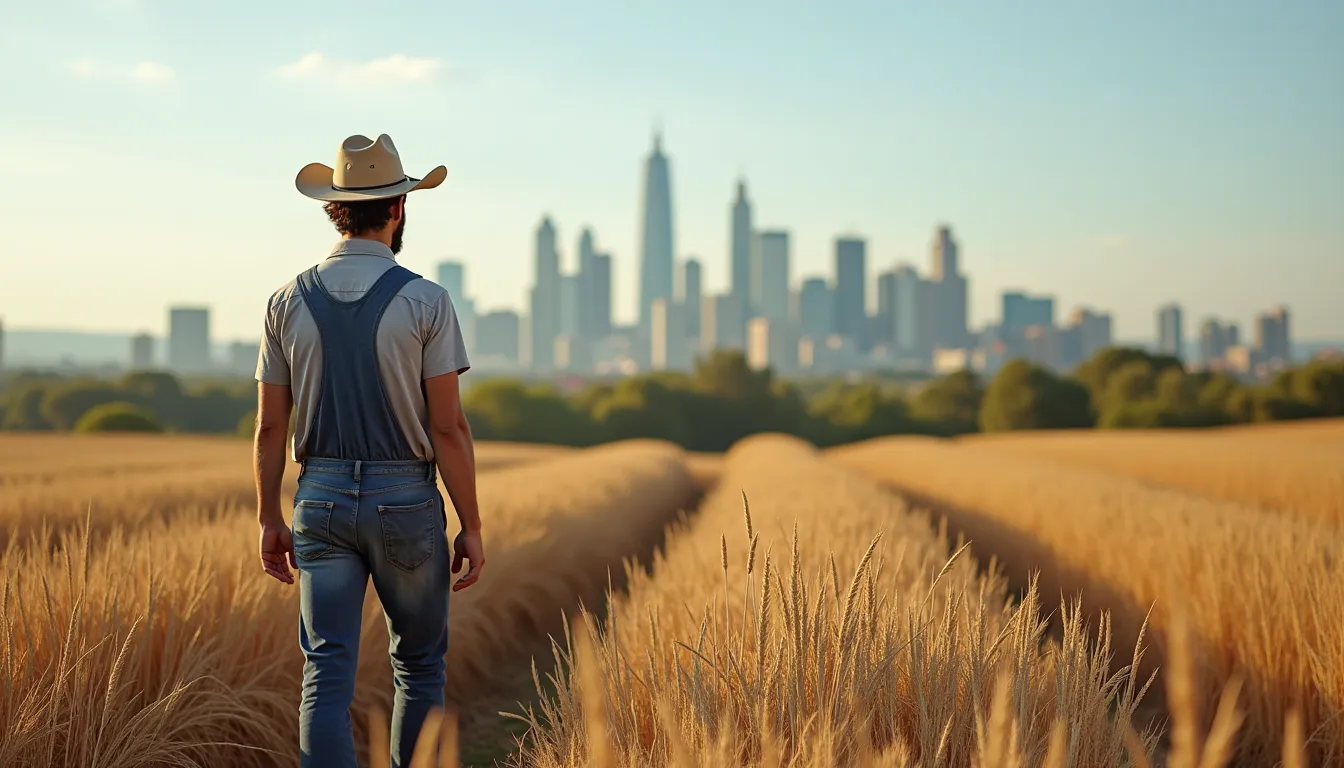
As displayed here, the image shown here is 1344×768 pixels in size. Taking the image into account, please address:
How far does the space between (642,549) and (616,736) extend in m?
5.74

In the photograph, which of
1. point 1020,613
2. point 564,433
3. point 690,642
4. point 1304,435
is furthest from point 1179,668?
point 564,433

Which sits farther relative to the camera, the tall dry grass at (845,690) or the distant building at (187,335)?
the distant building at (187,335)

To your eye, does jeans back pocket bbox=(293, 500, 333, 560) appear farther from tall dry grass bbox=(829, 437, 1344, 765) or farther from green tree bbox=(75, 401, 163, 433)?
green tree bbox=(75, 401, 163, 433)

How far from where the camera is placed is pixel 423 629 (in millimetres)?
2643

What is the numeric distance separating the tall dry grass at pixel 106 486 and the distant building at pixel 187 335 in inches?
7352

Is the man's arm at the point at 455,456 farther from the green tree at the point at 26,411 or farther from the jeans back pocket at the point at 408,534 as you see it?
the green tree at the point at 26,411

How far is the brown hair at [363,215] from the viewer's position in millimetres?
2707

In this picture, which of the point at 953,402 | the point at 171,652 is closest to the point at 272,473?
the point at 171,652

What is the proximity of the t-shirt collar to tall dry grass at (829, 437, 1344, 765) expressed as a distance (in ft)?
9.17

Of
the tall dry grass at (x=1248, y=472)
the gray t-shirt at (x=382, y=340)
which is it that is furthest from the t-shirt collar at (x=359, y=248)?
the tall dry grass at (x=1248, y=472)

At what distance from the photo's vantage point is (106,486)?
8.48 m

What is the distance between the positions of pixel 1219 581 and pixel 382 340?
3950mm

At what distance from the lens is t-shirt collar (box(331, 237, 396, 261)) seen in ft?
8.69

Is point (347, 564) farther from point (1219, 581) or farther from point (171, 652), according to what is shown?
point (1219, 581)
